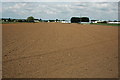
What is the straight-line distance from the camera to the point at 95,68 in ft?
20.8

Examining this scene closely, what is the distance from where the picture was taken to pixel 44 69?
Result: 611 cm

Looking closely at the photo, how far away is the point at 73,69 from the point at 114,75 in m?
1.34

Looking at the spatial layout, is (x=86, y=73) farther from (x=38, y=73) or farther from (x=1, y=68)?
(x=1, y=68)

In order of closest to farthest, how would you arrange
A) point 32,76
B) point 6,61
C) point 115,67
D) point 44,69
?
point 32,76 < point 44,69 < point 115,67 < point 6,61

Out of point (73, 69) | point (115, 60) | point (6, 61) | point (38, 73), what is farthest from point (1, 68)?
point (115, 60)

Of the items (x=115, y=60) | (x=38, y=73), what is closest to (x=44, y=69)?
(x=38, y=73)

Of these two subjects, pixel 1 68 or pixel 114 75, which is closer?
pixel 114 75

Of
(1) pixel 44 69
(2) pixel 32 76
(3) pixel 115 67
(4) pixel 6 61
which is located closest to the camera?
(2) pixel 32 76

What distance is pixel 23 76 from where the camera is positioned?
5.40 m

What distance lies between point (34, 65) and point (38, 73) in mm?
930

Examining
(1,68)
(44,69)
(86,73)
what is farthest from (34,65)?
(86,73)

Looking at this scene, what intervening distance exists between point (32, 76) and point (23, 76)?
271 millimetres

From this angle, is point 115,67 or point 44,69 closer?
point 44,69

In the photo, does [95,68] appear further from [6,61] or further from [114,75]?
[6,61]
